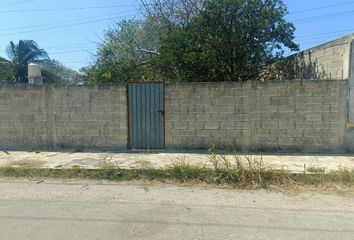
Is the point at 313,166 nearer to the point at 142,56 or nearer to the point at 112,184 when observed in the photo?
the point at 112,184

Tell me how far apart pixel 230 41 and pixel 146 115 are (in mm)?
5264

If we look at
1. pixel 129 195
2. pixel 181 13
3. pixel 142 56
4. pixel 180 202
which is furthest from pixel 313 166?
pixel 142 56

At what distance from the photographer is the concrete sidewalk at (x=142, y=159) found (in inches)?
344

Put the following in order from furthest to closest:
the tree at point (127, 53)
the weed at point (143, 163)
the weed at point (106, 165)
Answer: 1. the tree at point (127, 53)
2. the weed at point (143, 163)
3. the weed at point (106, 165)

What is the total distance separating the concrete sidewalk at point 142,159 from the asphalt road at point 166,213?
164cm

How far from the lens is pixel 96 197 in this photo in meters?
6.47

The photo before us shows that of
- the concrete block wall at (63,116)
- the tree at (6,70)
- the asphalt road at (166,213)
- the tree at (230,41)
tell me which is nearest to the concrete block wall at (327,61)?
the tree at (230,41)

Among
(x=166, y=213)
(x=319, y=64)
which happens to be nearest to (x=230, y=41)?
(x=319, y=64)

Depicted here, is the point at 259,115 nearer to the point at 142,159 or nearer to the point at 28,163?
the point at 142,159

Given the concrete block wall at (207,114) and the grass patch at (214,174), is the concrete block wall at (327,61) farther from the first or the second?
the grass patch at (214,174)

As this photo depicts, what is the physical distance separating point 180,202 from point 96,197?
154 centimetres

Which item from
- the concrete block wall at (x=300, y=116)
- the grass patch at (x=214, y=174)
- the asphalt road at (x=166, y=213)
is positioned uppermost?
the concrete block wall at (x=300, y=116)

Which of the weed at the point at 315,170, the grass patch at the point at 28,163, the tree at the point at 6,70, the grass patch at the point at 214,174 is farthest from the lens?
the tree at the point at 6,70

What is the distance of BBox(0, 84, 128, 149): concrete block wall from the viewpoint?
36.3 ft
